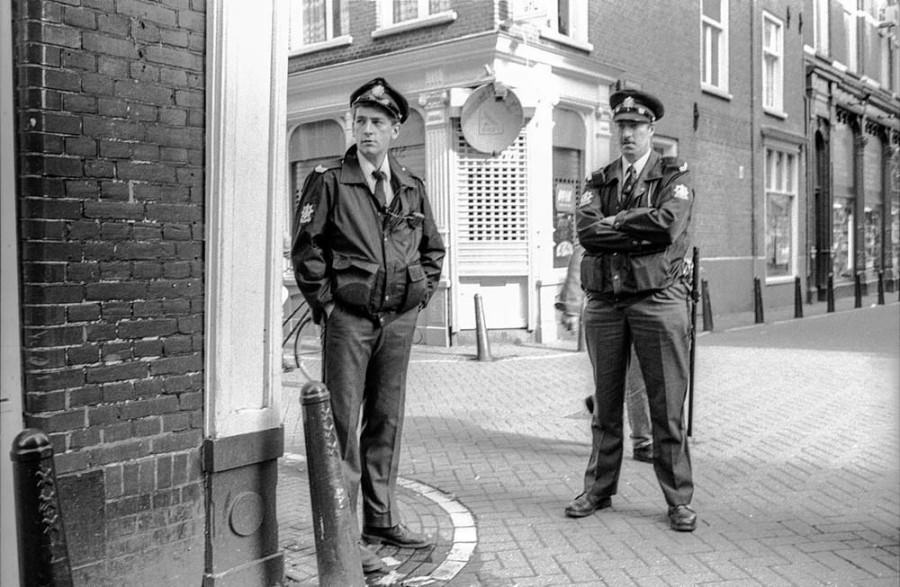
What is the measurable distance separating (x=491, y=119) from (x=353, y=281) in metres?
10.1

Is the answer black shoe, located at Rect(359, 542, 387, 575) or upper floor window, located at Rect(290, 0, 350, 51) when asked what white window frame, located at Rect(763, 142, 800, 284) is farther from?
black shoe, located at Rect(359, 542, 387, 575)

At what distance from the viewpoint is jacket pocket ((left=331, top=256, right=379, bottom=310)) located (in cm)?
406

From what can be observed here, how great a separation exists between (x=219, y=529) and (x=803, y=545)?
2.79 metres

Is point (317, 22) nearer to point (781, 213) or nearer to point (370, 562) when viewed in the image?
point (781, 213)

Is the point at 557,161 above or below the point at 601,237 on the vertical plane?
above

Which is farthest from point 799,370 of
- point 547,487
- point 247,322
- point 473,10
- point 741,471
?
point 247,322

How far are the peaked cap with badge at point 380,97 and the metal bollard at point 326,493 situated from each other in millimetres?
1412

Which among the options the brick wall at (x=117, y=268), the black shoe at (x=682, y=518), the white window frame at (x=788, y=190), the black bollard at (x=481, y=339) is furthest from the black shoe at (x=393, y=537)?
the white window frame at (x=788, y=190)

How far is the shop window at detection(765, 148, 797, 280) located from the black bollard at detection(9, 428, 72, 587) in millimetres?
21462

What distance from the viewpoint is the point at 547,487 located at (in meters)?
5.68

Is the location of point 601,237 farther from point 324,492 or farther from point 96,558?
point 96,558

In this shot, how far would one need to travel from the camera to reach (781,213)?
22.9 m

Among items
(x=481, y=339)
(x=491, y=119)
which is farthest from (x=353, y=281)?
(x=491, y=119)

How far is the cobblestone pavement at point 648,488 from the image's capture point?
419 centimetres
